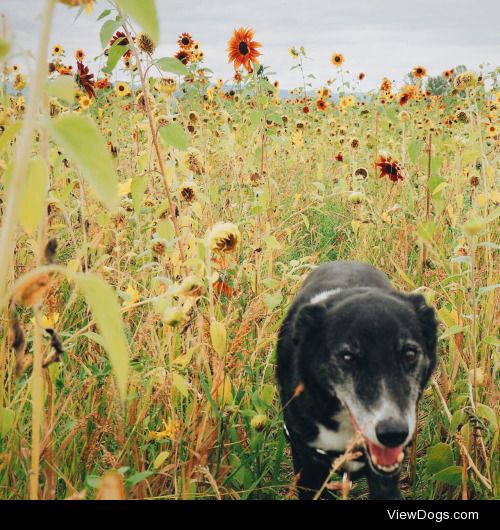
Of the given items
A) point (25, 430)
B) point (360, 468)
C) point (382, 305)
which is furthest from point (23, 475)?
point (382, 305)

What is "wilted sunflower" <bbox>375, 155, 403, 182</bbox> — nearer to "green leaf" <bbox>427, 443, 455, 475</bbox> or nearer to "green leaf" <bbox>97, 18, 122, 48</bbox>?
"green leaf" <bbox>427, 443, 455, 475</bbox>

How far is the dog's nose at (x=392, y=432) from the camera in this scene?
4.42ft

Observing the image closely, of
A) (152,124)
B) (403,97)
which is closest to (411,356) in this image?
(152,124)

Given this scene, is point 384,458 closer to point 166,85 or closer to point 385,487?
point 385,487

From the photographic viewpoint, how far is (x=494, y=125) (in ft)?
12.9

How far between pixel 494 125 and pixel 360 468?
3126 millimetres

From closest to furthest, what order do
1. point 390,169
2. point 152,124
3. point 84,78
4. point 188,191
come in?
1. point 152,124
2. point 188,191
3. point 84,78
4. point 390,169

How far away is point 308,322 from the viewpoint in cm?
169

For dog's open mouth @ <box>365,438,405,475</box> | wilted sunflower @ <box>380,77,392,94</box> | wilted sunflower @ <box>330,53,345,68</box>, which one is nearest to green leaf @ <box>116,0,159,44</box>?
dog's open mouth @ <box>365,438,405,475</box>

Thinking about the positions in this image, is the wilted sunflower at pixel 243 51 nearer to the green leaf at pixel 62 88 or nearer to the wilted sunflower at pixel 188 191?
the wilted sunflower at pixel 188 191

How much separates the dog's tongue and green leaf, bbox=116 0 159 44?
4.10 ft

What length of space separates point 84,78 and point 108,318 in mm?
2429

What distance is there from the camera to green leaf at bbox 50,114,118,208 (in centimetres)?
46
